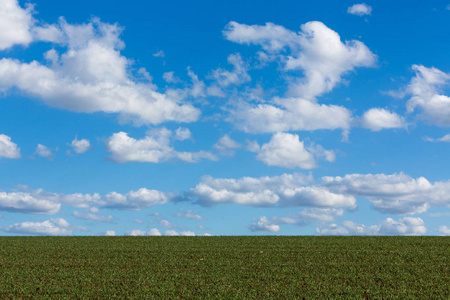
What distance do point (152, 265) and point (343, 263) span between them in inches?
209

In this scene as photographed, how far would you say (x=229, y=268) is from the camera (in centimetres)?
1082

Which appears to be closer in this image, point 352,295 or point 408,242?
point 352,295

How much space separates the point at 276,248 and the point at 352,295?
5.37 meters

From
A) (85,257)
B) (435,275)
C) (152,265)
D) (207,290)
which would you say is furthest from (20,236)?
(435,275)

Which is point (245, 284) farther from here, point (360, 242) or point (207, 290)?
point (360, 242)

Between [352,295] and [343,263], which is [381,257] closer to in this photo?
[343,263]

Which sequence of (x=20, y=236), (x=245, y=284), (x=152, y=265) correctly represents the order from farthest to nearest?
(x=20, y=236) < (x=152, y=265) < (x=245, y=284)

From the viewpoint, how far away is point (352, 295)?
27.8ft

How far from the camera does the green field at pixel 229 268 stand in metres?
8.82

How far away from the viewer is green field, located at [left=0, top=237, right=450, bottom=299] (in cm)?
882

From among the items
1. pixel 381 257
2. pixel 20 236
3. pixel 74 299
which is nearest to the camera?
pixel 74 299

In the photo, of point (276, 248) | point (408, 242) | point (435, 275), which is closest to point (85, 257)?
point (276, 248)

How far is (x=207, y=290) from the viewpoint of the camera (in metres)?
8.80

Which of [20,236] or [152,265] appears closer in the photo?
[152,265]
